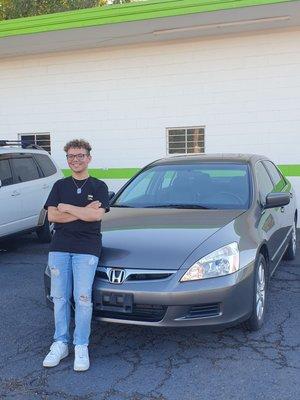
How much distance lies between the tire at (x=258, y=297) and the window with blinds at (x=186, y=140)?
21.0ft

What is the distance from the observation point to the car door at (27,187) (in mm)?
8172

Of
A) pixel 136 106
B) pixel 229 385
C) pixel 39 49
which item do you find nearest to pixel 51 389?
pixel 229 385

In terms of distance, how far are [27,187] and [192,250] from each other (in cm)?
501

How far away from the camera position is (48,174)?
8914 millimetres

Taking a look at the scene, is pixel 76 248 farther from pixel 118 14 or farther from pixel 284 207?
pixel 118 14

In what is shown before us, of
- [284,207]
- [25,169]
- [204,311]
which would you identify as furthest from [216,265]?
[25,169]

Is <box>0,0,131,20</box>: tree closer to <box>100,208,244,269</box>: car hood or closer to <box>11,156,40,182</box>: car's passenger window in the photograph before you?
<box>11,156,40,182</box>: car's passenger window

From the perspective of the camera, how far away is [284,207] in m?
6.09

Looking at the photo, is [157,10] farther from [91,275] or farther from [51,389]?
[51,389]

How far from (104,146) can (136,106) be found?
3.91 feet

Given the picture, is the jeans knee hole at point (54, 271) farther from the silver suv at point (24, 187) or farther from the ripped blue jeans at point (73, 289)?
the silver suv at point (24, 187)

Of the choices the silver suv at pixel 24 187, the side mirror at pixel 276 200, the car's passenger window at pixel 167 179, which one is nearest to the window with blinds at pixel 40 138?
the silver suv at pixel 24 187

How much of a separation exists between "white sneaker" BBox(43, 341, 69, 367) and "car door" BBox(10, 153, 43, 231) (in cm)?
449

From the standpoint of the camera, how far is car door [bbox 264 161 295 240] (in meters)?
6.02
